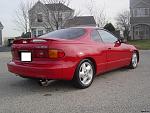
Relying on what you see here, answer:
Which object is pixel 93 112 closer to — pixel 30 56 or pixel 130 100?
pixel 130 100

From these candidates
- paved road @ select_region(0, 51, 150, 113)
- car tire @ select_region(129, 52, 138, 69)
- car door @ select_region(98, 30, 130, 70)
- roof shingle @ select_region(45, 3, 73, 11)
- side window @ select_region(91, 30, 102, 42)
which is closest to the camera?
paved road @ select_region(0, 51, 150, 113)

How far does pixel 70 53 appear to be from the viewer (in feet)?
20.9

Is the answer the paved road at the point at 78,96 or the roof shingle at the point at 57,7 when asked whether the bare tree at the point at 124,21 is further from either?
the paved road at the point at 78,96

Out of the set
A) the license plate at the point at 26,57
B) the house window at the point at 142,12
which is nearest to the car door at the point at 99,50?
the license plate at the point at 26,57

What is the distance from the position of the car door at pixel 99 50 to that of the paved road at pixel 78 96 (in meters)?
0.38

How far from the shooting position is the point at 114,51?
7.97 metres

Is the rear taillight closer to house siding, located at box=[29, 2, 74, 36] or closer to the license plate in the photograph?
the license plate

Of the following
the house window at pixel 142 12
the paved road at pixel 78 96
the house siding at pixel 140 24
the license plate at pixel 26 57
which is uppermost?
the house window at pixel 142 12

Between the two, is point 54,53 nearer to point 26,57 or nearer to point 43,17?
point 26,57

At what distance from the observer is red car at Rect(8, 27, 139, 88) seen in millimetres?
6211

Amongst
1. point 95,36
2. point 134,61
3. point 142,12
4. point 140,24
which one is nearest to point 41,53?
point 95,36

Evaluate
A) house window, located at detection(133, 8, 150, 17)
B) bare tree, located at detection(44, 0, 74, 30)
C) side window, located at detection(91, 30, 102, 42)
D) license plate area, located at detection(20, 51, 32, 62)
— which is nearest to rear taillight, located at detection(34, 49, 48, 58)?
license plate area, located at detection(20, 51, 32, 62)

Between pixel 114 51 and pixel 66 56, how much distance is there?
2068 mm

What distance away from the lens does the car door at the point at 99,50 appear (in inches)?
283
